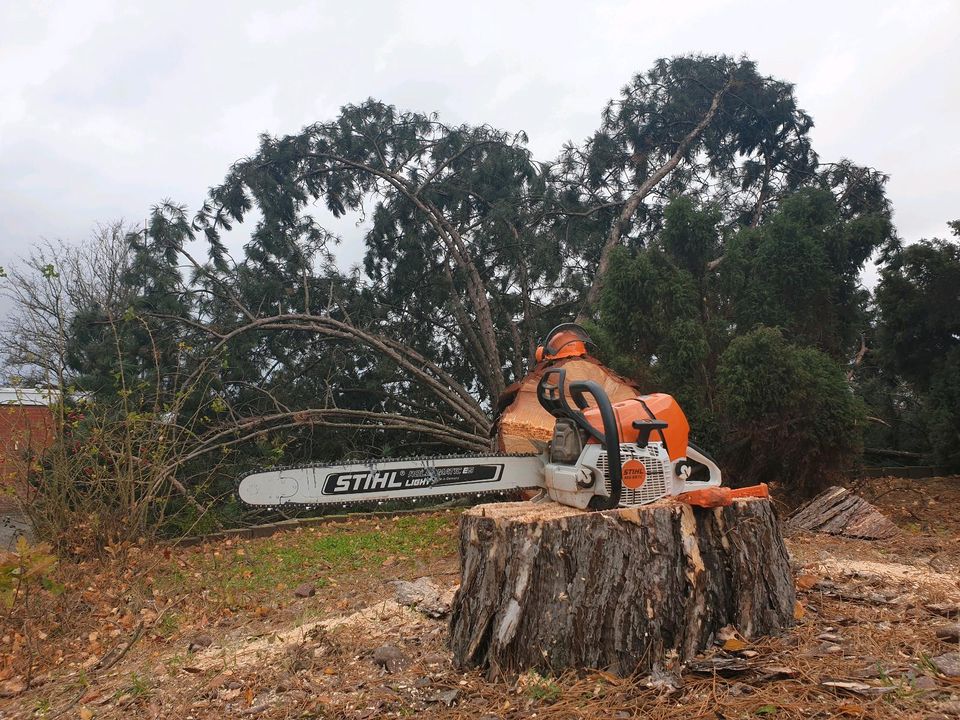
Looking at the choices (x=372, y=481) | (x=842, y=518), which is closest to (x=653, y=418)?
(x=372, y=481)

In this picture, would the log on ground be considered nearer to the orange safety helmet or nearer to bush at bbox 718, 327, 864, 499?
bush at bbox 718, 327, 864, 499

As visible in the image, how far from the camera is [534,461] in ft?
11.7

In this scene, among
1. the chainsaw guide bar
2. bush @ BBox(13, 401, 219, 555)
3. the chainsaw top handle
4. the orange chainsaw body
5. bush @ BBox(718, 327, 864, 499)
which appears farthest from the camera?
bush @ BBox(718, 327, 864, 499)

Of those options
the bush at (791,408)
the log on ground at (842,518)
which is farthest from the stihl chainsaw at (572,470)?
the bush at (791,408)

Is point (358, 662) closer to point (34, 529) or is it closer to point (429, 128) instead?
point (34, 529)

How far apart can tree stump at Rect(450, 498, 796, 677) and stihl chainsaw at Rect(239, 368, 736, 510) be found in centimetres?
15

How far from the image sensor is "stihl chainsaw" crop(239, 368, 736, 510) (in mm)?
2799

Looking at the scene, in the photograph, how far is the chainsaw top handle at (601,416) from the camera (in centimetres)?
272

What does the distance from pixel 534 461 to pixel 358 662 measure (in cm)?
124

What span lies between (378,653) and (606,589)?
942mm

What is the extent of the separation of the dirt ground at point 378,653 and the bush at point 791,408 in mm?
970

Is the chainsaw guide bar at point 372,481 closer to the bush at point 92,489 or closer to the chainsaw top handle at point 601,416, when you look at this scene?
the chainsaw top handle at point 601,416

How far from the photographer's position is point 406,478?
12.0 ft

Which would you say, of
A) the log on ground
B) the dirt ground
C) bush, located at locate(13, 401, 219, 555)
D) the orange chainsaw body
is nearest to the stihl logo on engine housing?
the dirt ground
